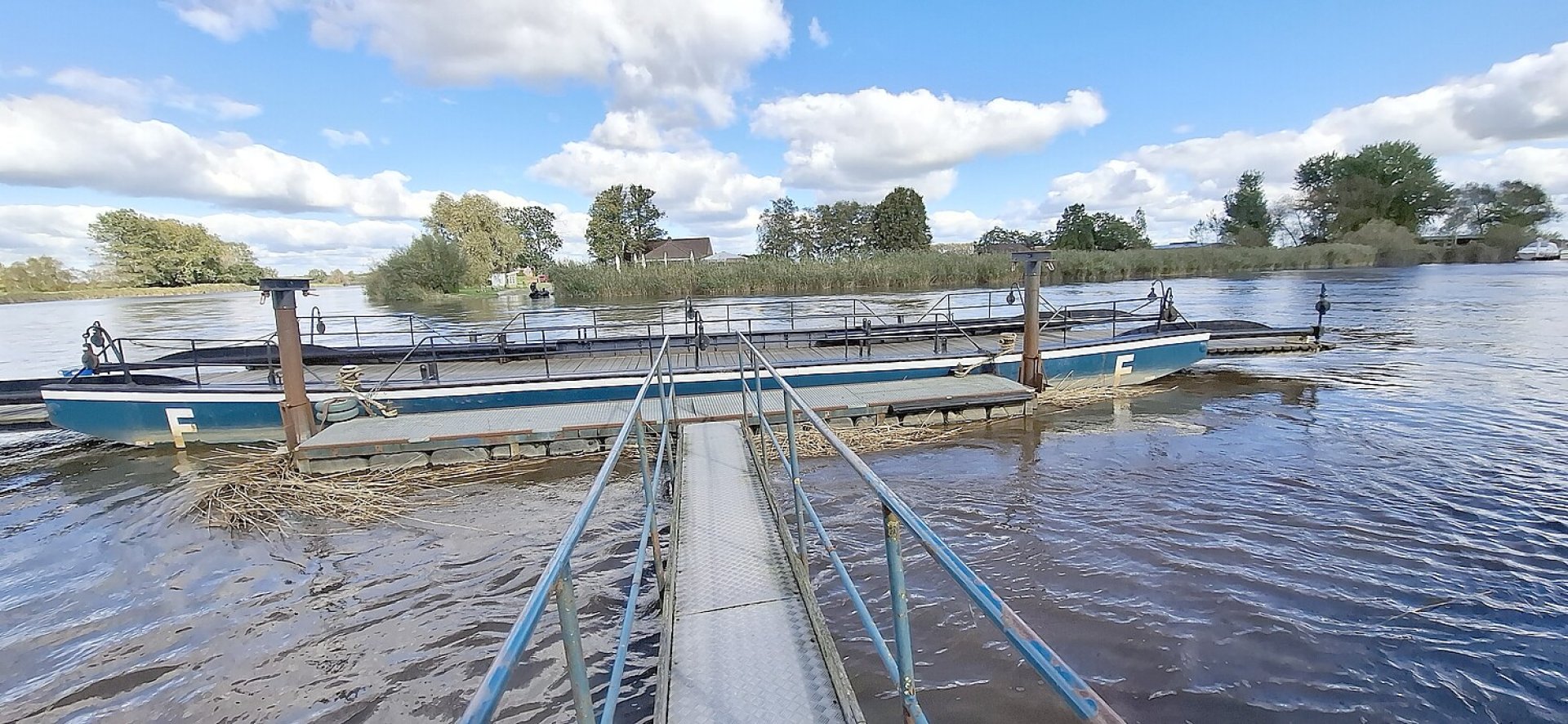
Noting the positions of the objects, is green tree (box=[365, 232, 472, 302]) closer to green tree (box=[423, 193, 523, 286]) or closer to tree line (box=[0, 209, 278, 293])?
green tree (box=[423, 193, 523, 286])

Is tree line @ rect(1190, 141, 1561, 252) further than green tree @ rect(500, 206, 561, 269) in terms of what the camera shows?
No

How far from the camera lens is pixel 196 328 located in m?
27.4

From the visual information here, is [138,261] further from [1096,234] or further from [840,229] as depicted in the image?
[1096,234]

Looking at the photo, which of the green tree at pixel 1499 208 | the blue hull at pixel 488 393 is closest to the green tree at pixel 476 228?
the blue hull at pixel 488 393

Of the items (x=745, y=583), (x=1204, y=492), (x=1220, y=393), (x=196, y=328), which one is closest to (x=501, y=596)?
(x=745, y=583)

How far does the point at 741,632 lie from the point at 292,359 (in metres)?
7.17

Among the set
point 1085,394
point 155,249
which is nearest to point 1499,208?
point 1085,394

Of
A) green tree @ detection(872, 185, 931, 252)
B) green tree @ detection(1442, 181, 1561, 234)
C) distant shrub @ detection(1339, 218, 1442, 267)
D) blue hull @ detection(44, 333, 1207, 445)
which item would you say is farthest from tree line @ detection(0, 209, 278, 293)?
green tree @ detection(1442, 181, 1561, 234)

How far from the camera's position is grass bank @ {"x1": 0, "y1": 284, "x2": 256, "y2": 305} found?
6919 cm

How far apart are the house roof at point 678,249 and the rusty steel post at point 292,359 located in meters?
62.9

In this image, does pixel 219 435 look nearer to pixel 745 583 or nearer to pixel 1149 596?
pixel 745 583

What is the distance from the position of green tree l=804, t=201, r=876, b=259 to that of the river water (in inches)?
2760

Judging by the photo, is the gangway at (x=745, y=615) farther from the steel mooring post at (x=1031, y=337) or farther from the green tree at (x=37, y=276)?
the green tree at (x=37, y=276)

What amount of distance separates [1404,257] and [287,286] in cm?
7680
